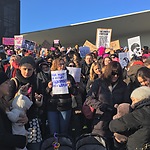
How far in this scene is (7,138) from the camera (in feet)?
8.88

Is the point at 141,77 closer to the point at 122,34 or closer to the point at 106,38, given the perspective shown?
the point at 106,38

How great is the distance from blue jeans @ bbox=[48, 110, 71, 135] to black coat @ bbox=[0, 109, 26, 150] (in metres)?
2.19

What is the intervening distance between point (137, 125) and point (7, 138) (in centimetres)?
131

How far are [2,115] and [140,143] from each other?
1.43 m

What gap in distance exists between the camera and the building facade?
69.9ft

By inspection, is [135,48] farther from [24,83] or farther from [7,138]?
[7,138]

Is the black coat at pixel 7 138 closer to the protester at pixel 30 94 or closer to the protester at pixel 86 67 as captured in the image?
the protester at pixel 30 94

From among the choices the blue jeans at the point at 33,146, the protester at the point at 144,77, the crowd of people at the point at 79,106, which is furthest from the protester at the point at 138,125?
the blue jeans at the point at 33,146

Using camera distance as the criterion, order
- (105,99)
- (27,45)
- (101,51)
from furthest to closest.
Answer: (27,45)
(101,51)
(105,99)

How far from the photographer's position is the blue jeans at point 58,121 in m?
5.11

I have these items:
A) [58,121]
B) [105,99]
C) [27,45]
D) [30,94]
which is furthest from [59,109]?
[27,45]

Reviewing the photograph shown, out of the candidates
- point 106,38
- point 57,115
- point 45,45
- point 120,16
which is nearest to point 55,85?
point 57,115

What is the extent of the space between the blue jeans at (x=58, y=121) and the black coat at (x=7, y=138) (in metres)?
2.19

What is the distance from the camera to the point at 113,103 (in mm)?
4621
